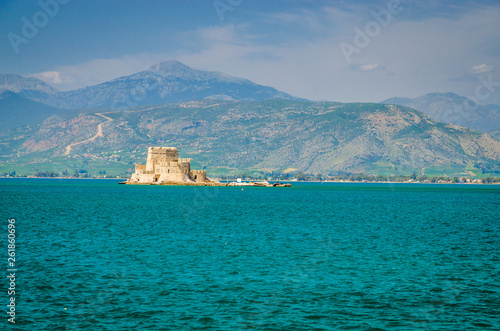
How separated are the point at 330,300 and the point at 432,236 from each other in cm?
3157

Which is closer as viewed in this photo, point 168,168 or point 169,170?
point 168,168

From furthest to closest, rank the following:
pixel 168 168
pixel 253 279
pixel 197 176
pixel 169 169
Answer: pixel 197 176 → pixel 168 168 → pixel 169 169 → pixel 253 279

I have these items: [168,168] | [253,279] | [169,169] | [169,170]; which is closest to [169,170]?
[169,170]

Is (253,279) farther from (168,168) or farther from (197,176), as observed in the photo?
(197,176)

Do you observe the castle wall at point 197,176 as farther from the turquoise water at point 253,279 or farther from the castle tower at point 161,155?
the turquoise water at point 253,279

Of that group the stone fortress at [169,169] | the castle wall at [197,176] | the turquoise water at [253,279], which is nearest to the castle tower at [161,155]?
the stone fortress at [169,169]

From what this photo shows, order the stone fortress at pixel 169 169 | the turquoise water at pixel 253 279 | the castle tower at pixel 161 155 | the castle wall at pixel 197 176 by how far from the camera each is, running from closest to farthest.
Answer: the turquoise water at pixel 253 279 → the stone fortress at pixel 169 169 → the castle tower at pixel 161 155 → the castle wall at pixel 197 176

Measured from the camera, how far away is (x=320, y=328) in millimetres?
21938

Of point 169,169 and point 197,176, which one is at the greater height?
point 169,169

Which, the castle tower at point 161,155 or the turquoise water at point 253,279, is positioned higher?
the castle tower at point 161,155

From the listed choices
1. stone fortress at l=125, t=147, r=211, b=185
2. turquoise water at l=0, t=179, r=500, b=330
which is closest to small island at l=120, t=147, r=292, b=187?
stone fortress at l=125, t=147, r=211, b=185

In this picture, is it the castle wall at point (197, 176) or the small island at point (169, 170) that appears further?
the castle wall at point (197, 176)

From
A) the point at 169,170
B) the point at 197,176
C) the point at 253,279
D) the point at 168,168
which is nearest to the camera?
the point at 253,279

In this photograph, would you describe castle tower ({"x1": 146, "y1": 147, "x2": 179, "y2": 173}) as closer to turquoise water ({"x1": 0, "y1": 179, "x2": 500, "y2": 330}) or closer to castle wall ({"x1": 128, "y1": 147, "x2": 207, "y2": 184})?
castle wall ({"x1": 128, "y1": 147, "x2": 207, "y2": 184})
